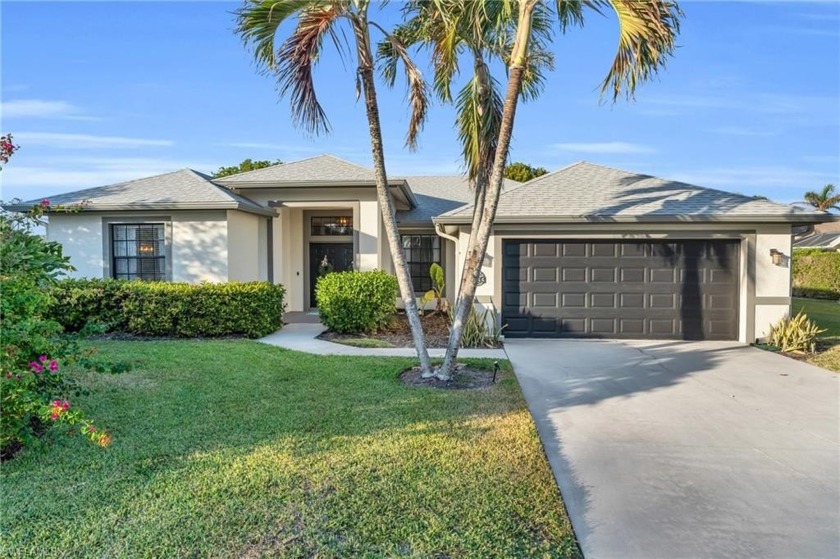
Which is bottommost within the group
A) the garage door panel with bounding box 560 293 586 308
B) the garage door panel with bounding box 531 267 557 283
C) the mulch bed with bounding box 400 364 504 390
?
the mulch bed with bounding box 400 364 504 390

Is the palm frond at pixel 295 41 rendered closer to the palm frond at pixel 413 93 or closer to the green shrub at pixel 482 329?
the palm frond at pixel 413 93

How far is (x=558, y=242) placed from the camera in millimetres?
10570

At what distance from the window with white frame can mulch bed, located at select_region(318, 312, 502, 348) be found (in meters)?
4.81

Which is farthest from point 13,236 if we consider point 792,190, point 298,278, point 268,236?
point 792,190

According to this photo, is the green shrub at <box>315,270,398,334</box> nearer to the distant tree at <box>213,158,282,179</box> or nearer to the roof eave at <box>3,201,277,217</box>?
the roof eave at <box>3,201,277,217</box>

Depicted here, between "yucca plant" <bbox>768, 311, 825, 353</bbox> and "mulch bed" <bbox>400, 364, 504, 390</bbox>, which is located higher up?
"yucca plant" <bbox>768, 311, 825, 353</bbox>

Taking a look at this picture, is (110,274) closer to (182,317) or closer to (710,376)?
(182,317)

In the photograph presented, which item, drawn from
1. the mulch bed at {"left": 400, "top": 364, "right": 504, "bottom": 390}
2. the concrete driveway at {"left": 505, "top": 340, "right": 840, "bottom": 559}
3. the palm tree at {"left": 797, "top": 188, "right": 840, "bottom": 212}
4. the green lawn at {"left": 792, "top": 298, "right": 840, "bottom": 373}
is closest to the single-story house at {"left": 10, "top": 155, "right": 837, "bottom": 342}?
the green lawn at {"left": 792, "top": 298, "right": 840, "bottom": 373}

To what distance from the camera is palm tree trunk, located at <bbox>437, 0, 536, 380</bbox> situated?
6211mm

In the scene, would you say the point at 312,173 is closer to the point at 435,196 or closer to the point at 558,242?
the point at 435,196

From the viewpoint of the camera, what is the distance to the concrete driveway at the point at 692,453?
10.4 ft

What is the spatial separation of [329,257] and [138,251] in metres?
5.13

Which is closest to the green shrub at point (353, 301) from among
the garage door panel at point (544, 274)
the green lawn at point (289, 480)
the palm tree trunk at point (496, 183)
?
the garage door panel at point (544, 274)

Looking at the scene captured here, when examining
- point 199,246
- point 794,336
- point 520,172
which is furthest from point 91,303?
point 520,172
